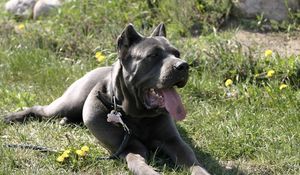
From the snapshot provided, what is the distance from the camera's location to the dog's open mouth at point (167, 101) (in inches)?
186

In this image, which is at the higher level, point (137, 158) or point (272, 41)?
point (137, 158)

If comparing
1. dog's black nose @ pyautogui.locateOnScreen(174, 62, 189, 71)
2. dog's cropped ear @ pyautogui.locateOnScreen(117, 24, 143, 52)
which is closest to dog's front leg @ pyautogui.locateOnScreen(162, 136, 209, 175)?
dog's black nose @ pyautogui.locateOnScreen(174, 62, 189, 71)

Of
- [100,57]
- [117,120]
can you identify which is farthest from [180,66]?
[100,57]

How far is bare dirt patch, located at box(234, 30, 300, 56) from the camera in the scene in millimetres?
6949

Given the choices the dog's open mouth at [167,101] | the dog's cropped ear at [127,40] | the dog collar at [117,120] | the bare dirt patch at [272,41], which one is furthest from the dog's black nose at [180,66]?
the bare dirt patch at [272,41]

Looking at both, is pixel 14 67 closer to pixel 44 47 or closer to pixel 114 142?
pixel 44 47

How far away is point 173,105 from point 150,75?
286 millimetres

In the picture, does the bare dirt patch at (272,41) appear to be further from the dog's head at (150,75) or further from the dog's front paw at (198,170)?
the dog's front paw at (198,170)

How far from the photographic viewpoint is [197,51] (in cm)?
687

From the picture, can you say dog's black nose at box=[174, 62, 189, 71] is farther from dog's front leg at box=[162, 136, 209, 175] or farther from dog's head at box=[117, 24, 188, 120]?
dog's front leg at box=[162, 136, 209, 175]

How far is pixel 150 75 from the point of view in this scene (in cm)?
477

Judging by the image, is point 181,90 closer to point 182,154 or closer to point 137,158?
point 182,154

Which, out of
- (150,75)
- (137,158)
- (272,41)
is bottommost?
(272,41)

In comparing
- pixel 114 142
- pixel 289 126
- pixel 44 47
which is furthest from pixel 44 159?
pixel 44 47
